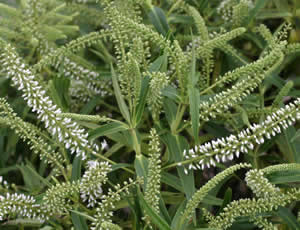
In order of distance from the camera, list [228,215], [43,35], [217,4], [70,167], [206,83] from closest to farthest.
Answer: [228,215], [70,167], [206,83], [43,35], [217,4]

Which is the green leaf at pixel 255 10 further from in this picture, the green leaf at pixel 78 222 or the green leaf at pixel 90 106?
the green leaf at pixel 78 222

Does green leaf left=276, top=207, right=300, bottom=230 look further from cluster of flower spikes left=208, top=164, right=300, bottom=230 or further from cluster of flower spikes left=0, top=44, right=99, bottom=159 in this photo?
cluster of flower spikes left=0, top=44, right=99, bottom=159

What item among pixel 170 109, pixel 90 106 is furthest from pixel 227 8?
pixel 90 106

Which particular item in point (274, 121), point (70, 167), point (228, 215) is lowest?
point (228, 215)

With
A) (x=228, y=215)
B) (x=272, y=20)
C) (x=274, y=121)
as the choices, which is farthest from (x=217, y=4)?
(x=228, y=215)

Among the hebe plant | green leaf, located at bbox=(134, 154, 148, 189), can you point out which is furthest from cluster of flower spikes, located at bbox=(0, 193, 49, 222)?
green leaf, located at bbox=(134, 154, 148, 189)

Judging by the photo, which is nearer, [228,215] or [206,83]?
[228,215]

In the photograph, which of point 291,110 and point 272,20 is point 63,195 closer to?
point 291,110

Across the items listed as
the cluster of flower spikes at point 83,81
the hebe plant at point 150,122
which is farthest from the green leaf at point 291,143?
the cluster of flower spikes at point 83,81
